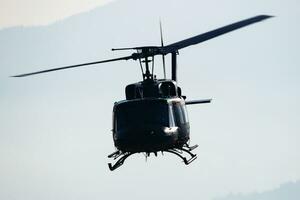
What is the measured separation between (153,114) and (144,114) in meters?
0.49

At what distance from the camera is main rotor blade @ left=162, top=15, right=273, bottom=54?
4046 cm

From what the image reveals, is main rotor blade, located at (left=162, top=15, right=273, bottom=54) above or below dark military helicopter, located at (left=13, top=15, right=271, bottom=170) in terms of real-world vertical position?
above

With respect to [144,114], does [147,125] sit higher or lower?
lower

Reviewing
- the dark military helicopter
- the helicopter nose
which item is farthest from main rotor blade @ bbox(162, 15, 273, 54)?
the helicopter nose

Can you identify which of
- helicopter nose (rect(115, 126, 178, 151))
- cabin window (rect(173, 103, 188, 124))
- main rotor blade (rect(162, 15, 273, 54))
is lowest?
helicopter nose (rect(115, 126, 178, 151))

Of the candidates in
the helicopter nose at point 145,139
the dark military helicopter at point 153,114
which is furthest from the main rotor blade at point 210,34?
the helicopter nose at point 145,139

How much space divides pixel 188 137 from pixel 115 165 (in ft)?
15.2

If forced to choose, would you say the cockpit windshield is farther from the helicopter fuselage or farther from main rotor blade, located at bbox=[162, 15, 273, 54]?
main rotor blade, located at bbox=[162, 15, 273, 54]

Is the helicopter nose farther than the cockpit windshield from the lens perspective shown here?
No

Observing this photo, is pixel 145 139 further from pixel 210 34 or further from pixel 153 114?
pixel 210 34

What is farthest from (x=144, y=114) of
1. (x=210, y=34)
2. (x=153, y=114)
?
(x=210, y=34)

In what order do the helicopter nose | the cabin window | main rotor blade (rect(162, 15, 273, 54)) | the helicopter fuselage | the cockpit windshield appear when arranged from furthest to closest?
the cabin window, the cockpit windshield, the helicopter fuselage, the helicopter nose, main rotor blade (rect(162, 15, 273, 54))

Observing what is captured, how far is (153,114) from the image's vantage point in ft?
140

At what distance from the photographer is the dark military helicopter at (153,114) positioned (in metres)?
41.7
